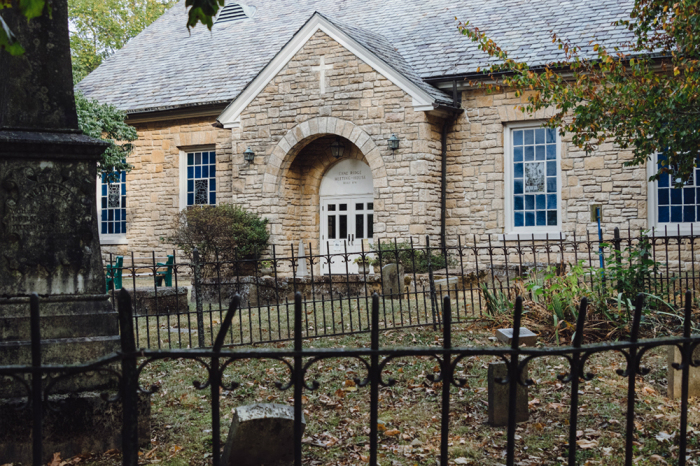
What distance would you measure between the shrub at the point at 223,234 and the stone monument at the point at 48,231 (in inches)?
369

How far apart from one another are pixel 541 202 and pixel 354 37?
5.17 m

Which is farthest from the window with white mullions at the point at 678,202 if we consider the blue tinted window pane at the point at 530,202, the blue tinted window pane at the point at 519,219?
the blue tinted window pane at the point at 519,219

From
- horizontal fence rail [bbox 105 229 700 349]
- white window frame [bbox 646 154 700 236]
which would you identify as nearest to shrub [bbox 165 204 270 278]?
horizontal fence rail [bbox 105 229 700 349]

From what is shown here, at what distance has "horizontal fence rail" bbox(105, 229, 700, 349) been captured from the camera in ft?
24.0

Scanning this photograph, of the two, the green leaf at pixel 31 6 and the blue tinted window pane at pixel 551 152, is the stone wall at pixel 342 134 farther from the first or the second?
the green leaf at pixel 31 6

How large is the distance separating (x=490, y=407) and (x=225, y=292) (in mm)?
6925

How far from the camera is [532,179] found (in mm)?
13891

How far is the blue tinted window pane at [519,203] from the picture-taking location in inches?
549

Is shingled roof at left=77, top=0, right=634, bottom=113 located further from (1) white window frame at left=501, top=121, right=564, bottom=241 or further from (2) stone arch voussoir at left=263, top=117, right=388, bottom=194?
(2) stone arch voussoir at left=263, top=117, right=388, bottom=194

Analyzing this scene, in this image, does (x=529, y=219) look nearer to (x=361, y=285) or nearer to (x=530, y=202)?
(x=530, y=202)

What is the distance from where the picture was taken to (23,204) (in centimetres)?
397

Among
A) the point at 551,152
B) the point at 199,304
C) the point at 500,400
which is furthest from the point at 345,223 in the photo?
the point at 500,400

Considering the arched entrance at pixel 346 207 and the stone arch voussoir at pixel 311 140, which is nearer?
the stone arch voussoir at pixel 311 140

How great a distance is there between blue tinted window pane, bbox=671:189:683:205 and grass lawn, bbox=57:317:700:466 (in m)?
7.25
